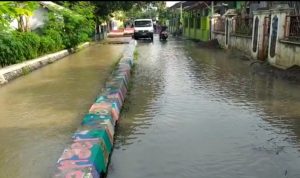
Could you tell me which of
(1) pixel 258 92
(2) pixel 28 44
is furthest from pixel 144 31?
(1) pixel 258 92

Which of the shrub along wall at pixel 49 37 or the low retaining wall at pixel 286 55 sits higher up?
the shrub along wall at pixel 49 37

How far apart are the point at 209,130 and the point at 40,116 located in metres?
3.45

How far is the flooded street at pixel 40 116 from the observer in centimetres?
528

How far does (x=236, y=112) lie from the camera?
793 centimetres

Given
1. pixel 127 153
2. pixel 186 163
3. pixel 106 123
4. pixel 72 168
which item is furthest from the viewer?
pixel 106 123

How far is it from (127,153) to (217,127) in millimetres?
1994

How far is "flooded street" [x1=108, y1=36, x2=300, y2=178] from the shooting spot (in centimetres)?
515

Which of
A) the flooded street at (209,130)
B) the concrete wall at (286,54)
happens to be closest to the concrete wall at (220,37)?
the concrete wall at (286,54)

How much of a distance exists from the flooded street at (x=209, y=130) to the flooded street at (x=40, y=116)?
3.23ft

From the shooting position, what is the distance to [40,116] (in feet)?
25.0

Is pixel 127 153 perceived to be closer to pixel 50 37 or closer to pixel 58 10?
pixel 50 37

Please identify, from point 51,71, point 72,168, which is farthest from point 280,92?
point 51,71

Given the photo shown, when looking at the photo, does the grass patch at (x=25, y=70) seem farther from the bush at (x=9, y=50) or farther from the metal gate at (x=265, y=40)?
the metal gate at (x=265, y=40)

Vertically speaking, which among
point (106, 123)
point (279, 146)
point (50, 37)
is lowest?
point (279, 146)
